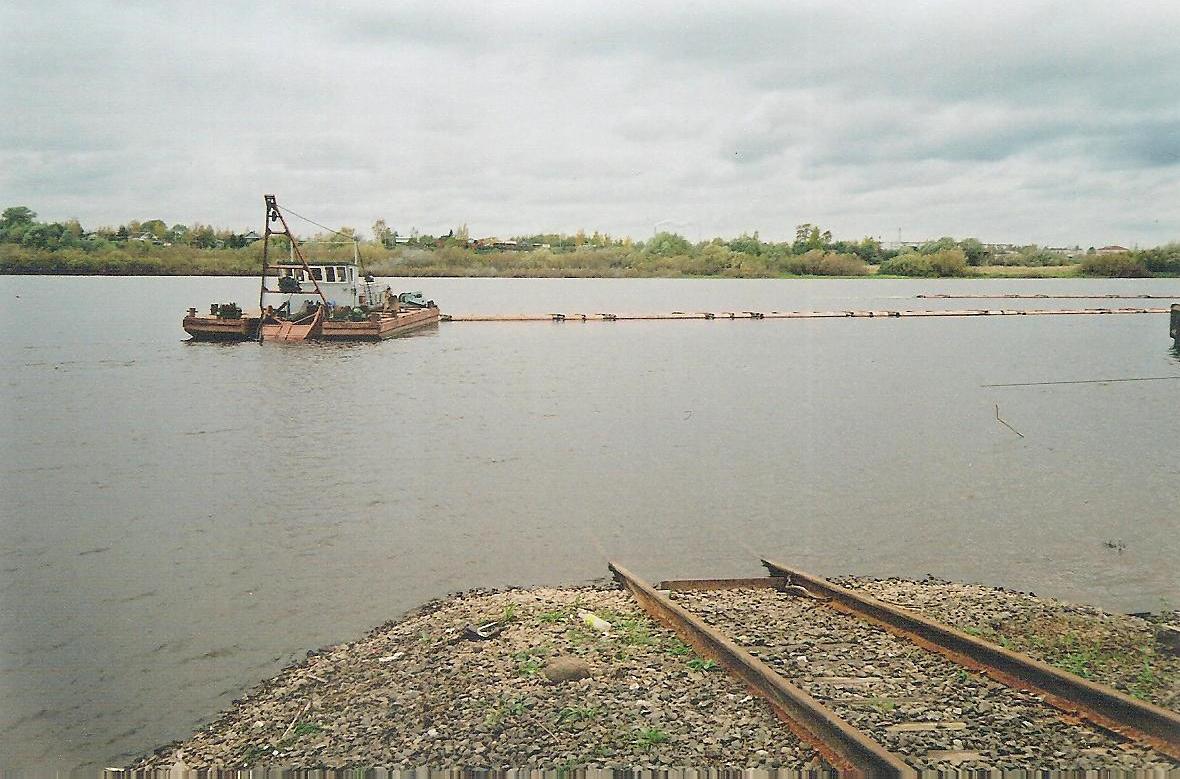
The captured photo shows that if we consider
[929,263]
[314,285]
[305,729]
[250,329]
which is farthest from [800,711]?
[929,263]

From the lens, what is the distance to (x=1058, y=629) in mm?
7164

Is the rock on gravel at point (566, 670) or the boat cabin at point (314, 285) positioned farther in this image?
the boat cabin at point (314, 285)

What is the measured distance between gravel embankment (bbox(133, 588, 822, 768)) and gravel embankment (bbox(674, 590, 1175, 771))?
593 millimetres

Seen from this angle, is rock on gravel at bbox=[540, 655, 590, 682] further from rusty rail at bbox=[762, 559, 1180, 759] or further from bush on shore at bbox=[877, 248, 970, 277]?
bush on shore at bbox=[877, 248, 970, 277]

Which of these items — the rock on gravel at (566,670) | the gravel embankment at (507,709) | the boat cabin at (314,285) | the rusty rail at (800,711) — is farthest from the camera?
the boat cabin at (314,285)

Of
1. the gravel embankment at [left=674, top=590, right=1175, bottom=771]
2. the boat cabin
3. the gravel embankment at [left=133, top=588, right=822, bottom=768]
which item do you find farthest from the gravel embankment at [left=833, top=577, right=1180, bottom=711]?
the boat cabin

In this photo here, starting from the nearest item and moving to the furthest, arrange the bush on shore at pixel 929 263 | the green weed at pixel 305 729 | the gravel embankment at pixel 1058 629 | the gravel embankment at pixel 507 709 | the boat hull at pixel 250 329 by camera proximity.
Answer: the gravel embankment at pixel 507 709 → the green weed at pixel 305 729 → the gravel embankment at pixel 1058 629 → the boat hull at pixel 250 329 → the bush on shore at pixel 929 263

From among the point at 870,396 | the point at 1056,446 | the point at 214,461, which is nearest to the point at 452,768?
the point at 214,461

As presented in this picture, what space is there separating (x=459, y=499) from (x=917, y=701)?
29.8ft

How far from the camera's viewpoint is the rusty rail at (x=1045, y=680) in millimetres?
4730

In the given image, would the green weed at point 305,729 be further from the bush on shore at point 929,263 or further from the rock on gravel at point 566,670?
the bush on shore at point 929,263

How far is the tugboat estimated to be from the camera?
39719mm

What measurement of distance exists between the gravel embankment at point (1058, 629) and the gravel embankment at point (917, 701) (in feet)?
2.96

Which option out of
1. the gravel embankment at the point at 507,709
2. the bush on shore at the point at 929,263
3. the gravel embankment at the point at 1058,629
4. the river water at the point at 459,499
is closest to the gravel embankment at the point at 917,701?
the gravel embankment at the point at 507,709
